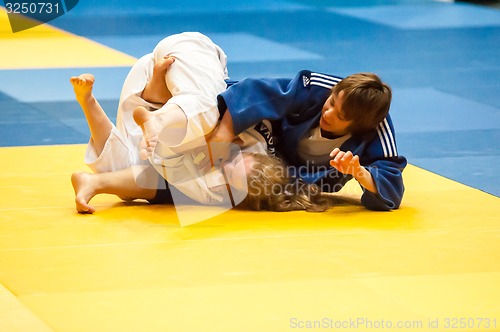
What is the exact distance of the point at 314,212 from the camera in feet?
11.2

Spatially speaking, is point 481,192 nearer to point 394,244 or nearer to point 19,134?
point 394,244

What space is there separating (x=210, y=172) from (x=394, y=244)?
811 mm

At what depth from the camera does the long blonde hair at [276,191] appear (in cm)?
334

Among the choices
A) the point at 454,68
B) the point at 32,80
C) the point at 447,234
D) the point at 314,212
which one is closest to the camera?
the point at 447,234

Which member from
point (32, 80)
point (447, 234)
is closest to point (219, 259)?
point (447, 234)

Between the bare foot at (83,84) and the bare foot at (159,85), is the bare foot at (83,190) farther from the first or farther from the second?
the bare foot at (159,85)

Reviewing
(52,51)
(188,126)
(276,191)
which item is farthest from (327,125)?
(52,51)

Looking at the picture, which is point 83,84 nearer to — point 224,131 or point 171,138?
point 171,138

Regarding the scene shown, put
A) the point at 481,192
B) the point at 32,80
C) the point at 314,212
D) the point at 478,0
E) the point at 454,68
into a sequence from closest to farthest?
the point at 314,212, the point at 481,192, the point at 32,80, the point at 454,68, the point at 478,0

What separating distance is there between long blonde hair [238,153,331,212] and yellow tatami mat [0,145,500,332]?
0.17 feet

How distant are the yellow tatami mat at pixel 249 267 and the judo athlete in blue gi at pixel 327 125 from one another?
14cm

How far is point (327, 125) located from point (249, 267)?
82cm

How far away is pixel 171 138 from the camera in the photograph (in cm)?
325

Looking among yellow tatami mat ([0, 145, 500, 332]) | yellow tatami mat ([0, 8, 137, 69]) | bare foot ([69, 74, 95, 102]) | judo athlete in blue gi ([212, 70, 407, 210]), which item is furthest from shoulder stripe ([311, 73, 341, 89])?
yellow tatami mat ([0, 8, 137, 69])
